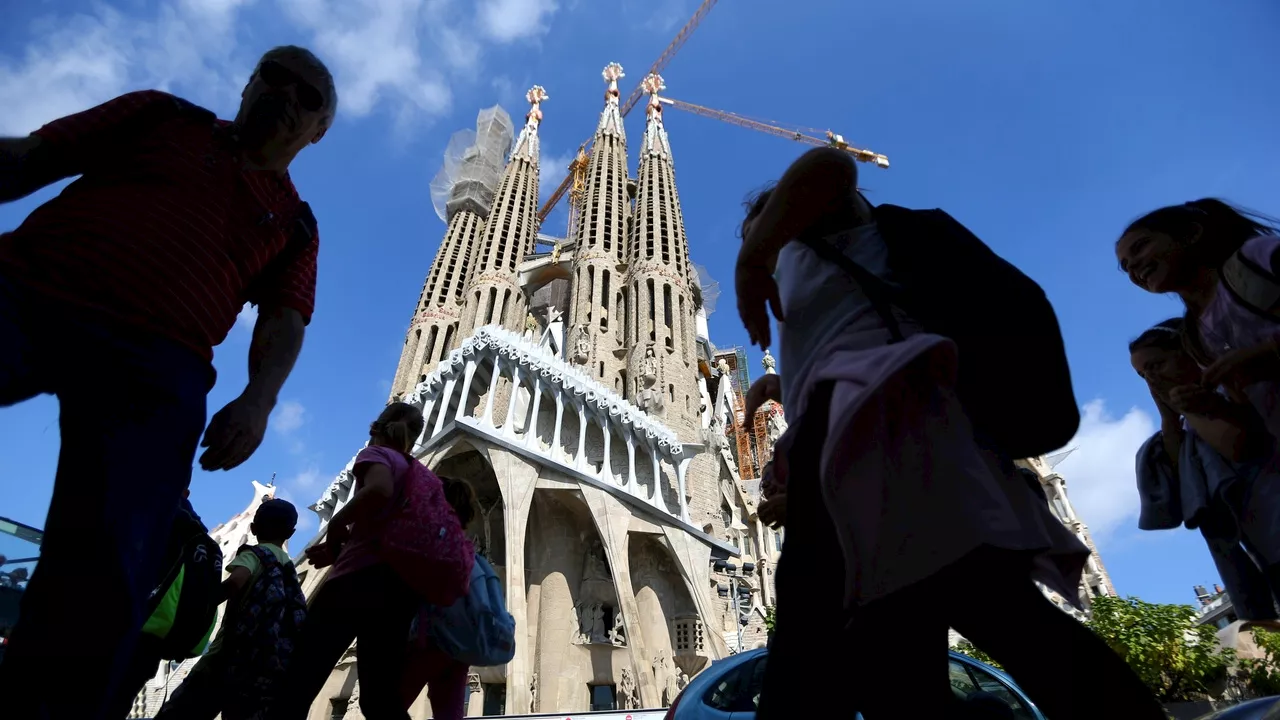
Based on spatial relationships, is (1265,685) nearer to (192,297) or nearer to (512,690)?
(512,690)

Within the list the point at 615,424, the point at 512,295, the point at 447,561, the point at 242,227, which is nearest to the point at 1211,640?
the point at 615,424

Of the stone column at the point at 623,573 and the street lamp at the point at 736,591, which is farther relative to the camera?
the street lamp at the point at 736,591

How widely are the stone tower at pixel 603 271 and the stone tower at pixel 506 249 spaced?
10.5 ft

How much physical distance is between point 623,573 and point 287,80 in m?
15.6

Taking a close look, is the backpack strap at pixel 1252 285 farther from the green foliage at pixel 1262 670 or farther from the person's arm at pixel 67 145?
the green foliage at pixel 1262 670

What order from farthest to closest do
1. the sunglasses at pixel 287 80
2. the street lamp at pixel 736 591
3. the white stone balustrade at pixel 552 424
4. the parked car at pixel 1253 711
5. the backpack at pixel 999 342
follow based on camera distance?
the street lamp at pixel 736 591
the white stone balustrade at pixel 552 424
the sunglasses at pixel 287 80
the parked car at pixel 1253 711
the backpack at pixel 999 342

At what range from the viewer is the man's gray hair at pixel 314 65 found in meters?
1.88

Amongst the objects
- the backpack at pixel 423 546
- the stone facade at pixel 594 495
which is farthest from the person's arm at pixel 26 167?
the stone facade at pixel 594 495

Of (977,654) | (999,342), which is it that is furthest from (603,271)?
(999,342)

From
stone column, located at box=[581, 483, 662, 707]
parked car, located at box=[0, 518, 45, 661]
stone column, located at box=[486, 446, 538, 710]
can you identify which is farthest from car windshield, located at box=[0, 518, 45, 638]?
stone column, located at box=[581, 483, 662, 707]

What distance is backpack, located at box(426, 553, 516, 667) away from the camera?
9.46ft

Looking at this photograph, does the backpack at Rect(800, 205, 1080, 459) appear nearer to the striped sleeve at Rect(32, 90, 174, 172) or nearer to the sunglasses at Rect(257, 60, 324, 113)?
the sunglasses at Rect(257, 60, 324, 113)

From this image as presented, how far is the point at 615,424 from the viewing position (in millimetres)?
19703

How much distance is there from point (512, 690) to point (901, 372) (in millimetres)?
15586
